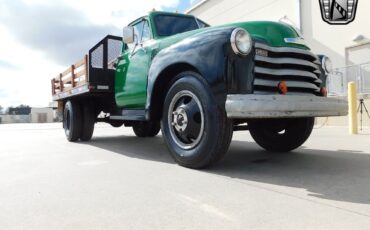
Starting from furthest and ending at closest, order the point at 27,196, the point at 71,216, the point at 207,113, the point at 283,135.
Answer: the point at 283,135 → the point at 207,113 → the point at 27,196 → the point at 71,216

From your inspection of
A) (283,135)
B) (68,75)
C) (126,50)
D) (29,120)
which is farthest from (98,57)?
(29,120)

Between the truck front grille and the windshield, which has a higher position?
the windshield

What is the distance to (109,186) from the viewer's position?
10.9 feet

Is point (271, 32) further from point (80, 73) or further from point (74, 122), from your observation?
point (74, 122)

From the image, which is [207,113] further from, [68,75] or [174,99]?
[68,75]

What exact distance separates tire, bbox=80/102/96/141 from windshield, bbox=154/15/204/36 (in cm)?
312

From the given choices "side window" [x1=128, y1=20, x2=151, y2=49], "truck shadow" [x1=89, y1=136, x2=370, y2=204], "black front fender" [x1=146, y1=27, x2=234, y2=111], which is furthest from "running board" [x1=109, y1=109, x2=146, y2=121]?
"black front fender" [x1=146, y1=27, x2=234, y2=111]

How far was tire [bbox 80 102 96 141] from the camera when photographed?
7852 mm

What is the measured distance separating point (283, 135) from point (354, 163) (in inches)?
47.6

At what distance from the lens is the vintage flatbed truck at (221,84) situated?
3.57 metres

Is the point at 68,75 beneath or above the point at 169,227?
above

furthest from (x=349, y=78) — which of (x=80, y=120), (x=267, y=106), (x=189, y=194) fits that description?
(x=189, y=194)

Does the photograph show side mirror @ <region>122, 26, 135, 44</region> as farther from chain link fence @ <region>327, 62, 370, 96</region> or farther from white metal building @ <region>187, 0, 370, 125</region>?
chain link fence @ <region>327, 62, 370, 96</region>

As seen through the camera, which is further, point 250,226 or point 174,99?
point 174,99
